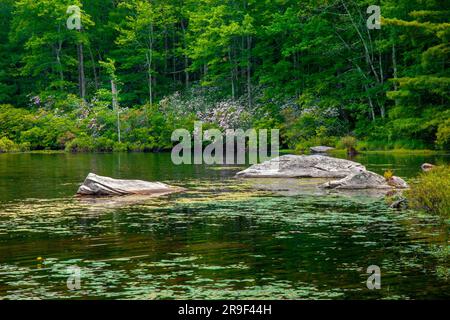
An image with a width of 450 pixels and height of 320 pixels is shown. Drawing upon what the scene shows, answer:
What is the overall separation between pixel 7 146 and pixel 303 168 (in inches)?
1705

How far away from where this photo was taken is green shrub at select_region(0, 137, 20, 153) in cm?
6650

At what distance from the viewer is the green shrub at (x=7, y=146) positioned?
6650 cm

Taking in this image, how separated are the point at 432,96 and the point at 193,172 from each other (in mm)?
22588

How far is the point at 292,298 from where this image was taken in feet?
32.6

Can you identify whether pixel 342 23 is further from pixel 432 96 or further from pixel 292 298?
pixel 292 298

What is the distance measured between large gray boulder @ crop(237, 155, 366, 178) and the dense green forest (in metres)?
14.2

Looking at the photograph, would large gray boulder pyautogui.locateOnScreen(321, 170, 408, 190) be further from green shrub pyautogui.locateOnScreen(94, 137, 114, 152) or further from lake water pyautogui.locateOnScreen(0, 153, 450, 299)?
green shrub pyautogui.locateOnScreen(94, 137, 114, 152)

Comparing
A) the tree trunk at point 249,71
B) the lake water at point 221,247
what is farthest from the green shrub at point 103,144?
the lake water at point 221,247

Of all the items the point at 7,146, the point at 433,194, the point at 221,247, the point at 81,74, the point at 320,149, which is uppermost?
the point at 81,74

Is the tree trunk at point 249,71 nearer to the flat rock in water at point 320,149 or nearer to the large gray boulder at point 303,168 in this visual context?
the flat rock in water at point 320,149

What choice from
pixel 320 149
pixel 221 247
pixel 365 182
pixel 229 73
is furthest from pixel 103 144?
pixel 221 247

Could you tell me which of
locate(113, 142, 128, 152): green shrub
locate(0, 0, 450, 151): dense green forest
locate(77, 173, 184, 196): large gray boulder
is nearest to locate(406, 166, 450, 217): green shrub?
locate(77, 173, 184, 196): large gray boulder

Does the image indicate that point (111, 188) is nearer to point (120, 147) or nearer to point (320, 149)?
point (320, 149)

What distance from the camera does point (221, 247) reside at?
45.8 feet
